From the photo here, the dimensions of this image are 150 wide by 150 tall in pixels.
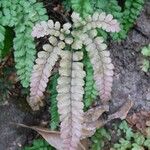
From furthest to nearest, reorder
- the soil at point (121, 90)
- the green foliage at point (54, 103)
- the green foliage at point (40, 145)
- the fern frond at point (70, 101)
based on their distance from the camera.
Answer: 1. the soil at point (121, 90)
2. the green foliage at point (40, 145)
3. the green foliage at point (54, 103)
4. the fern frond at point (70, 101)

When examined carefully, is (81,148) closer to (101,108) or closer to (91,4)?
(101,108)

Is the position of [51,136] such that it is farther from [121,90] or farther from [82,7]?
[82,7]

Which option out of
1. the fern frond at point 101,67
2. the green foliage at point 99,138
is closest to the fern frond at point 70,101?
the fern frond at point 101,67

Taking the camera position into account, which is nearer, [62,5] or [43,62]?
[43,62]

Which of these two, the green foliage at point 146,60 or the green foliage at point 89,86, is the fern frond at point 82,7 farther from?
the green foliage at point 146,60

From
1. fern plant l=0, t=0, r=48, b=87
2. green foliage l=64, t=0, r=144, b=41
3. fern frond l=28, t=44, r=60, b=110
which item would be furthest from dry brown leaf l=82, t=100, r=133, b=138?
fern frond l=28, t=44, r=60, b=110

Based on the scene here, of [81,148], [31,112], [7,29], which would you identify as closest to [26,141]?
[31,112]

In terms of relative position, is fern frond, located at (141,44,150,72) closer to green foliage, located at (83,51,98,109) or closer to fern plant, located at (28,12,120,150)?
green foliage, located at (83,51,98,109)
